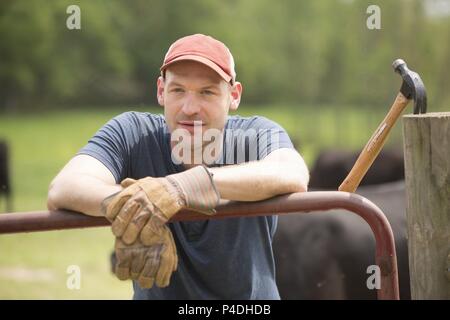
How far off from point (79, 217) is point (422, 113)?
1023 mm

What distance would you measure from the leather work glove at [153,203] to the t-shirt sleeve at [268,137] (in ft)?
1.82

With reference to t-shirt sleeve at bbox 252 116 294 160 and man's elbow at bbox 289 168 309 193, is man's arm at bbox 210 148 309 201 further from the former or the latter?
t-shirt sleeve at bbox 252 116 294 160

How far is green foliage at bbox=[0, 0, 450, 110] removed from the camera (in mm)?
39344

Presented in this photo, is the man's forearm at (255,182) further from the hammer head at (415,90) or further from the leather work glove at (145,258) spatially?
the hammer head at (415,90)

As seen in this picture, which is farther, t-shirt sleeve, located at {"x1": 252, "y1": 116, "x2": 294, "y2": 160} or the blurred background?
the blurred background

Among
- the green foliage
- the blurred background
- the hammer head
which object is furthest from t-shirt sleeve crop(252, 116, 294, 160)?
the green foliage

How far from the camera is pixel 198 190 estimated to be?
212cm

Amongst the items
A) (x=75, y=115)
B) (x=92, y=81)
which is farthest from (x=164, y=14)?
(x=75, y=115)

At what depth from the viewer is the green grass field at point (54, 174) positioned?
8.66 metres

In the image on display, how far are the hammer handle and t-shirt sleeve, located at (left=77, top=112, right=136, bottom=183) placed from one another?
73 cm

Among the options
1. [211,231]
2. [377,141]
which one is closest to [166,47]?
[211,231]

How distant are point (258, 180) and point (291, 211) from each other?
13 centimetres

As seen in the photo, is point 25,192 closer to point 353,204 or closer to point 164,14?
point 353,204

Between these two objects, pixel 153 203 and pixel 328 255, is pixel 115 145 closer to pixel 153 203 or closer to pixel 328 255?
pixel 153 203
